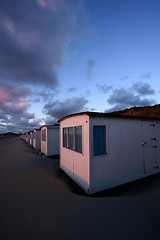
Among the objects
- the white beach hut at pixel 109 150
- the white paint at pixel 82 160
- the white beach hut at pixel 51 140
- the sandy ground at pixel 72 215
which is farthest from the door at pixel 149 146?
the white beach hut at pixel 51 140

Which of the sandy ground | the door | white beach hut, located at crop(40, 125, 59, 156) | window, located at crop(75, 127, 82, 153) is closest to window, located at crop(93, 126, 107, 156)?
window, located at crop(75, 127, 82, 153)

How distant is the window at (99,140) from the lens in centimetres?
Answer: 479

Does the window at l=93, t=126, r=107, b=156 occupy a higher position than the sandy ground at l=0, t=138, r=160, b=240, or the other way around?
the window at l=93, t=126, r=107, b=156

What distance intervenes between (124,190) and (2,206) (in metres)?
4.63

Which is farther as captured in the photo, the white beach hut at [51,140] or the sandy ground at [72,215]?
the white beach hut at [51,140]

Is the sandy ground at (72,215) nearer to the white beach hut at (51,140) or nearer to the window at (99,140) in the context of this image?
the window at (99,140)

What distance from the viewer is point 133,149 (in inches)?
232

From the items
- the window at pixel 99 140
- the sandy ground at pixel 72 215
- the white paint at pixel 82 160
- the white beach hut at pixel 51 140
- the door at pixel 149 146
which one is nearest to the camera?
the sandy ground at pixel 72 215

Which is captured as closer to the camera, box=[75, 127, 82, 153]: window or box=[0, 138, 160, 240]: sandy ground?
box=[0, 138, 160, 240]: sandy ground

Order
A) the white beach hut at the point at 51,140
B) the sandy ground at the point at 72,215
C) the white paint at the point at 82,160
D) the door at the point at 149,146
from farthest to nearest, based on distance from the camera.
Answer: the white beach hut at the point at 51,140, the door at the point at 149,146, the white paint at the point at 82,160, the sandy ground at the point at 72,215

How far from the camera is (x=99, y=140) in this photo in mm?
4910

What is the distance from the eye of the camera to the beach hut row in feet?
15.3

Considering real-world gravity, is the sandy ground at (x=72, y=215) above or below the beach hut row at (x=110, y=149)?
below

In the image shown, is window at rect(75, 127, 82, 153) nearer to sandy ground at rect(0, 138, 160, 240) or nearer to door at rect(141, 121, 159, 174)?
sandy ground at rect(0, 138, 160, 240)
